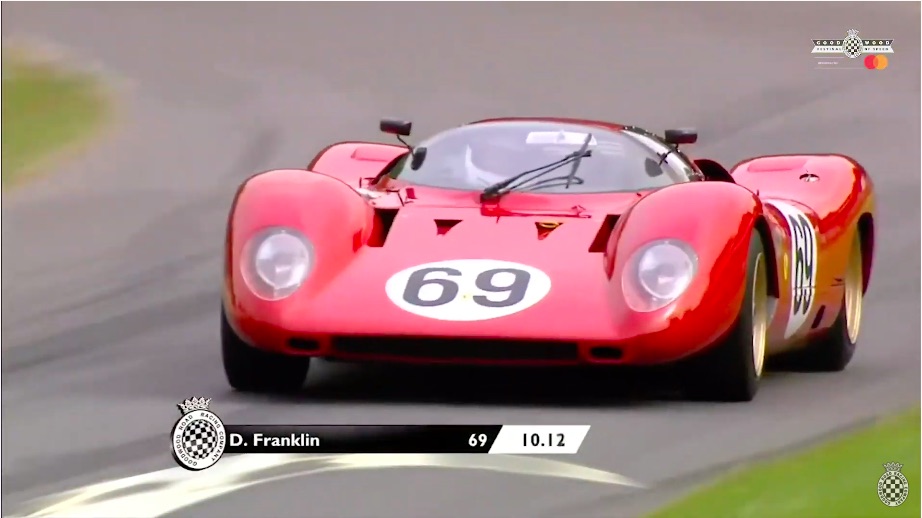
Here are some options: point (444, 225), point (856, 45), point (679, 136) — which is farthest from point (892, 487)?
point (679, 136)

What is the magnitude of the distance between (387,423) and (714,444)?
3.14 feet

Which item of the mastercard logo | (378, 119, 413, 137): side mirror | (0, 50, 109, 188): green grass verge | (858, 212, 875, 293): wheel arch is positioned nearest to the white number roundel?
(378, 119, 413, 137): side mirror

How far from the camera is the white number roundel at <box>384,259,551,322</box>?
6434 mm

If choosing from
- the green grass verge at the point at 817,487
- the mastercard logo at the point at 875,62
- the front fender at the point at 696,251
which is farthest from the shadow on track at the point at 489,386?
the mastercard logo at the point at 875,62

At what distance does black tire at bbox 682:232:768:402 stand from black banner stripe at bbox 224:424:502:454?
3.10 feet

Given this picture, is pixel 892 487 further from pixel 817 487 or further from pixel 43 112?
pixel 43 112

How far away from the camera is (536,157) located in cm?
764

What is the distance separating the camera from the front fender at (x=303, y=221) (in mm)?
6711

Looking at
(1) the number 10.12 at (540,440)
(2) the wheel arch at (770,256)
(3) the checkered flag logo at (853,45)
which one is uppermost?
(3) the checkered flag logo at (853,45)

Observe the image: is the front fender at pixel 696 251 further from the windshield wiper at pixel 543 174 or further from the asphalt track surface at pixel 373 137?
the windshield wiper at pixel 543 174

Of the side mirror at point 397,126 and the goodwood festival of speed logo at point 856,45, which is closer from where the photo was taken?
the goodwood festival of speed logo at point 856,45

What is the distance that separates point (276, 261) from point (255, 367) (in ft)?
1.20

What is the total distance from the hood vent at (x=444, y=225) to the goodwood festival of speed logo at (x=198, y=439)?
1123 millimetres

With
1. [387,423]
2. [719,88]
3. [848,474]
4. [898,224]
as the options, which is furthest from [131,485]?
[898,224]
